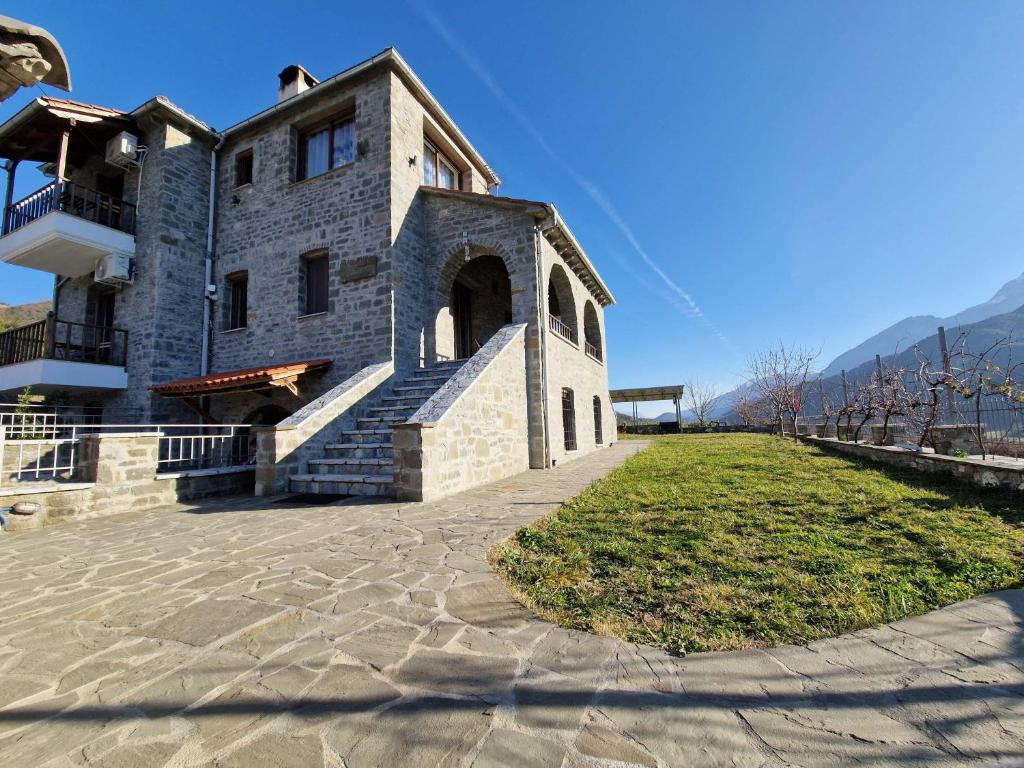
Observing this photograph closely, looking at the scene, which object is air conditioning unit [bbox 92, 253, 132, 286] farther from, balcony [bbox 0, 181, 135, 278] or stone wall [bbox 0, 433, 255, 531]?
stone wall [bbox 0, 433, 255, 531]

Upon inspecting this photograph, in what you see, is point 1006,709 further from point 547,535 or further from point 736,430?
point 736,430

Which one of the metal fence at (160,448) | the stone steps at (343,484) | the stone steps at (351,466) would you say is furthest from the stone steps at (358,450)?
the metal fence at (160,448)

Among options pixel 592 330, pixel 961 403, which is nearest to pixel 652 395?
pixel 592 330

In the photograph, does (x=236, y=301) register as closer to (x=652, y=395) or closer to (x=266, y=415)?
(x=266, y=415)

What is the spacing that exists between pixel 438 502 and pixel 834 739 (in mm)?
4615

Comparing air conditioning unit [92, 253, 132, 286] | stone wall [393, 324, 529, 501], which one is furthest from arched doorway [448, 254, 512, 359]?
air conditioning unit [92, 253, 132, 286]

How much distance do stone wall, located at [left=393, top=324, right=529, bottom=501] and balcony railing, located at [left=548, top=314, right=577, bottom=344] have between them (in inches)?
51.0

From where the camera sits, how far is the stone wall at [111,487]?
4898 mm

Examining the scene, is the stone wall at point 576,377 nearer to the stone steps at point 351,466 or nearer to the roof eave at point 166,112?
the stone steps at point 351,466

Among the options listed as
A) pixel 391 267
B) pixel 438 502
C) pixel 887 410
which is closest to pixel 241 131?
pixel 391 267

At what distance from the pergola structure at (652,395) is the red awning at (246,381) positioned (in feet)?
61.8

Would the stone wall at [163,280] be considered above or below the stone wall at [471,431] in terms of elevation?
above

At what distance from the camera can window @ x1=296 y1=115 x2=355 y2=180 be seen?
34.8 feet

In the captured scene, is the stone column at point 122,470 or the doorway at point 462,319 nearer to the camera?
the stone column at point 122,470
